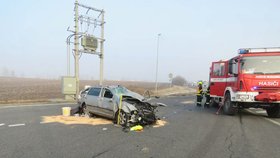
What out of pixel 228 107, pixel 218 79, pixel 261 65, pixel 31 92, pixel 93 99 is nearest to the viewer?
pixel 93 99

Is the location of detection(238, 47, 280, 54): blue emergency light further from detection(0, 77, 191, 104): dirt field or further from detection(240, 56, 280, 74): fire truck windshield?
detection(0, 77, 191, 104): dirt field

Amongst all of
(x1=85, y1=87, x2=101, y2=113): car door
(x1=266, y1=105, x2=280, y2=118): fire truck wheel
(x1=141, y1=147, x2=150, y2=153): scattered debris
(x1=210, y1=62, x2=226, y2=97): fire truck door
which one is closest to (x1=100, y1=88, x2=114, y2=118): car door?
(x1=85, y1=87, x2=101, y2=113): car door

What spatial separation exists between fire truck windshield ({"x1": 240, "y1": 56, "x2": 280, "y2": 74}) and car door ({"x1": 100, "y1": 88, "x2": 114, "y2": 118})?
21.1ft

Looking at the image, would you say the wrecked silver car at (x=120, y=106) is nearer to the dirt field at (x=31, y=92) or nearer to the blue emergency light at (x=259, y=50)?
the blue emergency light at (x=259, y=50)

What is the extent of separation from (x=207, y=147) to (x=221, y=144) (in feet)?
2.07

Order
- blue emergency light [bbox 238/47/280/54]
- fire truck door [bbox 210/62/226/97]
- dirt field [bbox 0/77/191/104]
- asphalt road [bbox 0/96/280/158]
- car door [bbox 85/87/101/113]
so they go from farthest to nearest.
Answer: dirt field [bbox 0/77/191/104] → fire truck door [bbox 210/62/226/97] → blue emergency light [bbox 238/47/280/54] → car door [bbox 85/87/101/113] → asphalt road [bbox 0/96/280/158]

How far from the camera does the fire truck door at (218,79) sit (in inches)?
594

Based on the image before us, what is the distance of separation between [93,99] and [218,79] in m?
8.29

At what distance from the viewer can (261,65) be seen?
12023 mm

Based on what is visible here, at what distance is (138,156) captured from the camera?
575 centimetres

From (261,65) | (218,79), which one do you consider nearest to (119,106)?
(261,65)

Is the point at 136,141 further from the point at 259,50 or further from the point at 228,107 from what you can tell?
the point at 259,50

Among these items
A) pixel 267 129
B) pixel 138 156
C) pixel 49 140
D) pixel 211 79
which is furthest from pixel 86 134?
pixel 211 79

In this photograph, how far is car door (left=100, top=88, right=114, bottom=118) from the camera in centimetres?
1042
